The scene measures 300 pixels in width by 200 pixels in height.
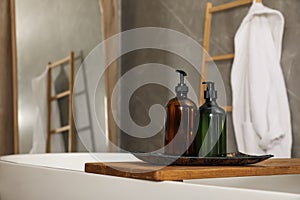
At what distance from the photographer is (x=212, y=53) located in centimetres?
218

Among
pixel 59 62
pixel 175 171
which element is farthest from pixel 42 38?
pixel 175 171

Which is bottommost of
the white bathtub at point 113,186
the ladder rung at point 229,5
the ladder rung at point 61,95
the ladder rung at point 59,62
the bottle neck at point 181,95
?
the white bathtub at point 113,186

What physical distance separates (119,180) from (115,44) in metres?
2.00

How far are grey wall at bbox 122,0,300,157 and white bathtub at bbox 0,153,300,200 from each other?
107cm

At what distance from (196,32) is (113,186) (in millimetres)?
1794

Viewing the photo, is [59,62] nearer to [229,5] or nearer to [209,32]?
[209,32]

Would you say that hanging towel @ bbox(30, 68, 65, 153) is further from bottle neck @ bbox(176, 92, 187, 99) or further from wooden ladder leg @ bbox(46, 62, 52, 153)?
bottle neck @ bbox(176, 92, 187, 99)

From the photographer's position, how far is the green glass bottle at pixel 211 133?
799mm

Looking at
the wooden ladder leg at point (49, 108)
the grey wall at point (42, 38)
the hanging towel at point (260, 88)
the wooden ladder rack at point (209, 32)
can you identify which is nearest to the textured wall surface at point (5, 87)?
the grey wall at point (42, 38)

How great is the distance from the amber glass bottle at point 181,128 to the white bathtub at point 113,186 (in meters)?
0.07

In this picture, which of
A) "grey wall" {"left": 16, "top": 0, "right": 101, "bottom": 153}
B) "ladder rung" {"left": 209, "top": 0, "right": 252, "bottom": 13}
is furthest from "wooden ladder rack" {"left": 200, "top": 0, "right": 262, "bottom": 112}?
"grey wall" {"left": 16, "top": 0, "right": 101, "bottom": 153}

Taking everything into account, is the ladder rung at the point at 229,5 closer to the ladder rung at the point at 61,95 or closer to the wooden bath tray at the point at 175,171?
the ladder rung at the point at 61,95

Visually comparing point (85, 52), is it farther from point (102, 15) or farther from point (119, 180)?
point (119, 180)

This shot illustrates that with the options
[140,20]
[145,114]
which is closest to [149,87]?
[145,114]
